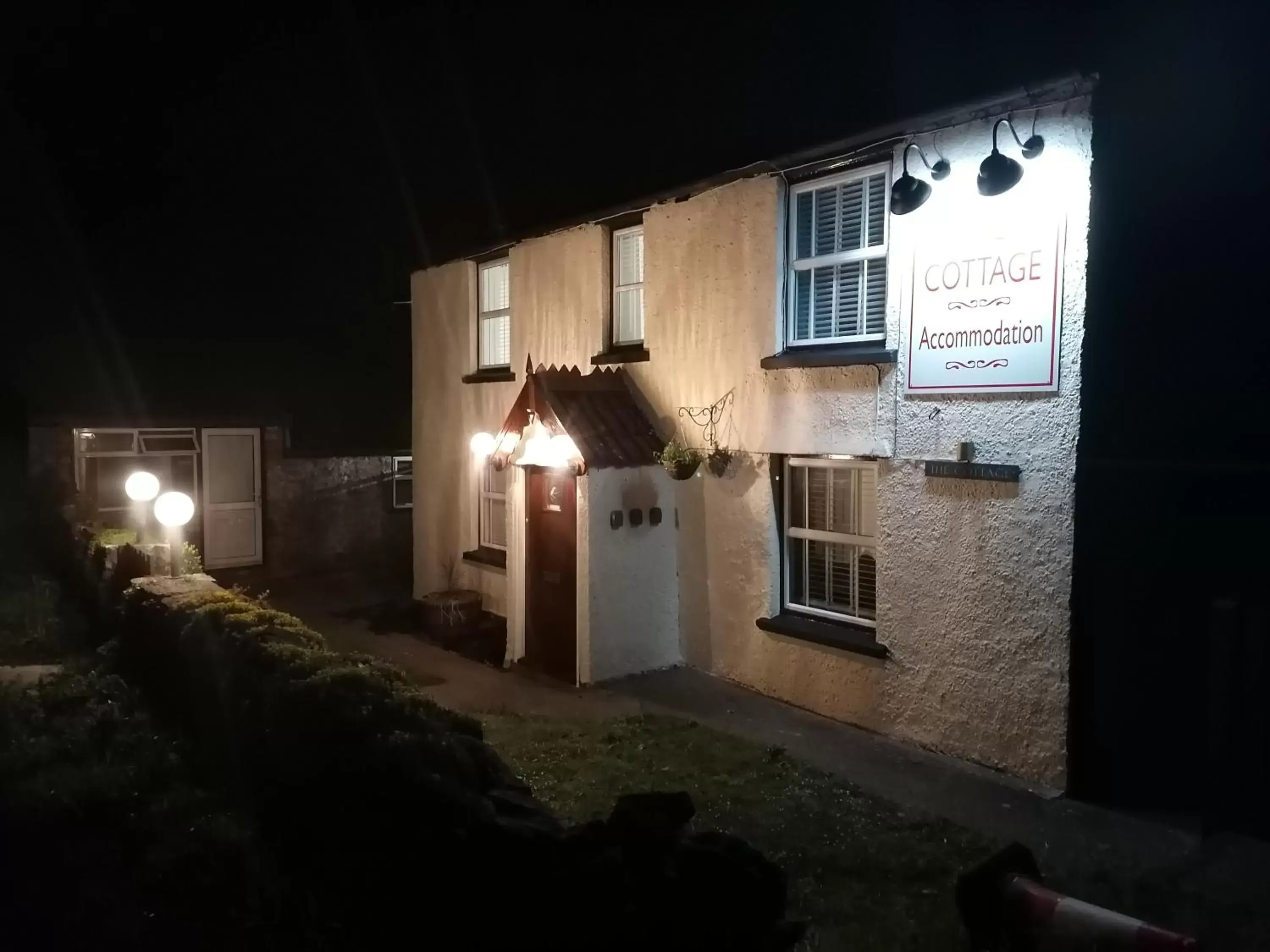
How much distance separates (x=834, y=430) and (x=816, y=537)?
99 centimetres

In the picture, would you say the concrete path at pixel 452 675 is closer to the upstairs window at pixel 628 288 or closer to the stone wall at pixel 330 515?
the stone wall at pixel 330 515

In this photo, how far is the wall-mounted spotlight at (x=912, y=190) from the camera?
719cm

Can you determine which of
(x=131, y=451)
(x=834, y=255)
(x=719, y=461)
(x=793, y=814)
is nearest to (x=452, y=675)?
(x=719, y=461)

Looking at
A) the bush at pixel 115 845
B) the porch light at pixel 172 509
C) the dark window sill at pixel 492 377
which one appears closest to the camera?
the bush at pixel 115 845

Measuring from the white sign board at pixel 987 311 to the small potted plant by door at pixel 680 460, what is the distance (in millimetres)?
2337

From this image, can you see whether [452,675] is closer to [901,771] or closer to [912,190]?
[901,771]

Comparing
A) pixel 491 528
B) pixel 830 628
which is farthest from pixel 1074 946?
pixel 491 528

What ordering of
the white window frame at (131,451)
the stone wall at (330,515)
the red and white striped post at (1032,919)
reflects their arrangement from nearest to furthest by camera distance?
1. the red and white striped post at (1032,919)
2. the white window frame at (131,451)
3. the stone wall at (330,515)

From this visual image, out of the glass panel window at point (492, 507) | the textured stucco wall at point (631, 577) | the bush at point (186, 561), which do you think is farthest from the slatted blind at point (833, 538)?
the bush at point (186, 561)

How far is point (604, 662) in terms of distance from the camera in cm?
953

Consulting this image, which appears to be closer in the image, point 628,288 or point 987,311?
point 987,311

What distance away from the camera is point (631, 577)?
31.6ft

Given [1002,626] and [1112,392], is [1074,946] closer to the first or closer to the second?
[1002,626]

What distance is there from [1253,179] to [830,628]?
4.40 meters
